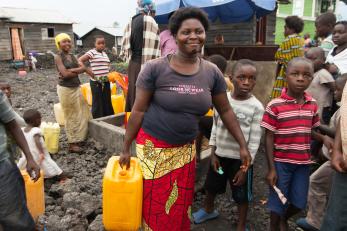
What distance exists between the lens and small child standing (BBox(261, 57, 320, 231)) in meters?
2.43

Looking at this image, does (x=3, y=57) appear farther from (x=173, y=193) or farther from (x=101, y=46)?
(x=173, y=193)

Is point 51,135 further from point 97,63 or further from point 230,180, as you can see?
point 230,180

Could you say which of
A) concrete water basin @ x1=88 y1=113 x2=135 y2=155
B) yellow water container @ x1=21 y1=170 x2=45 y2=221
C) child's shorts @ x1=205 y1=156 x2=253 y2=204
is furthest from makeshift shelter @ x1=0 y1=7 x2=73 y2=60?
child's shorts @ x1=205 y1=156 x2=253 y2=204

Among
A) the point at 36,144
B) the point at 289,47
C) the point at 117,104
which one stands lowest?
the point at 36,144

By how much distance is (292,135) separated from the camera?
2.44 metres

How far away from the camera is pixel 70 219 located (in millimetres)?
3002

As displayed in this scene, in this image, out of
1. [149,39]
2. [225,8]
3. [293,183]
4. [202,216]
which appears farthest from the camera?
[225,8]

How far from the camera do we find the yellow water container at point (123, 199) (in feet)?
7.08

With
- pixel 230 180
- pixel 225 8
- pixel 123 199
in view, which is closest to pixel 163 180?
pixel 123 199

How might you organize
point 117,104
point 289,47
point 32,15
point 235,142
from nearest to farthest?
point 235,142 → point 289,47 → point 117,104 → point 32,15

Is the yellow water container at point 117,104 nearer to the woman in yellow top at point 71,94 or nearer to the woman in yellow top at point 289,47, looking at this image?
the woman in yellow top at point 71,94

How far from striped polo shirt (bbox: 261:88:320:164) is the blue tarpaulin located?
17.3ft

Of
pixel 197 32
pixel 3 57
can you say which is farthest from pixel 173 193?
pixel 3 57

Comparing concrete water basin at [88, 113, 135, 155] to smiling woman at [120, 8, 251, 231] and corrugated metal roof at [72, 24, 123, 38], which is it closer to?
smiling woman at [120, 8, 251, 231]
